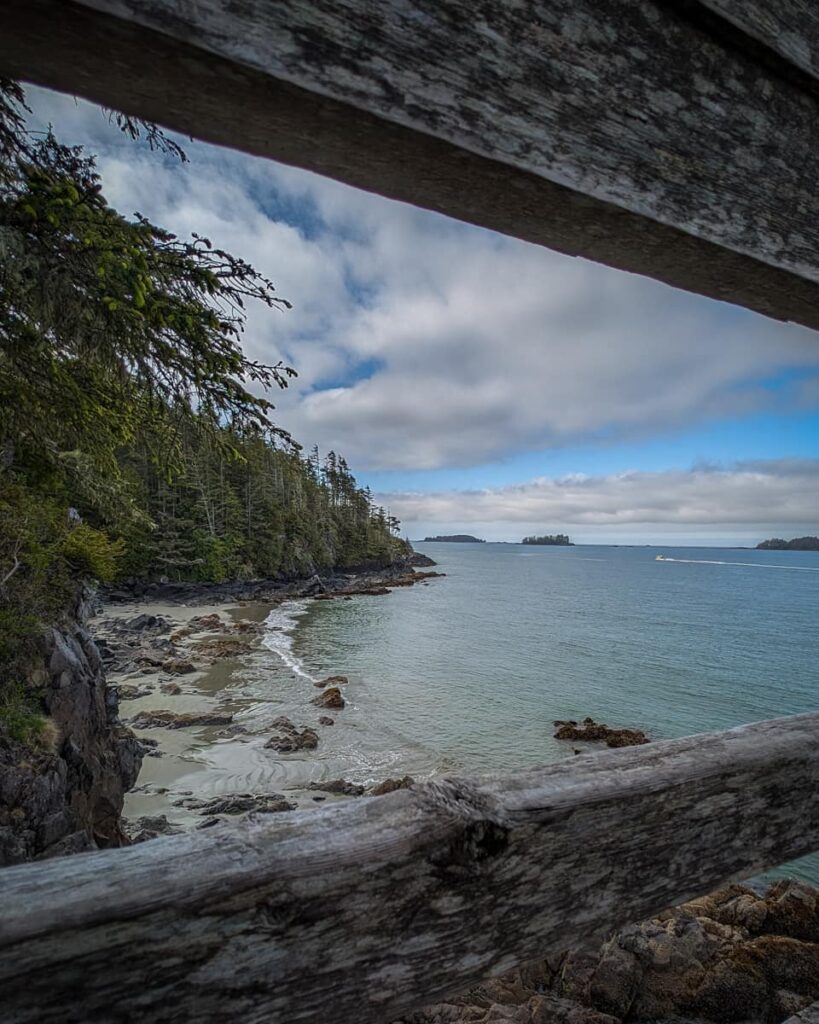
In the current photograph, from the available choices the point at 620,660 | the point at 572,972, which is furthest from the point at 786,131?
the point at 620,660

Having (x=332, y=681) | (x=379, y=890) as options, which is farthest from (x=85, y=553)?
(x=379, y=890)

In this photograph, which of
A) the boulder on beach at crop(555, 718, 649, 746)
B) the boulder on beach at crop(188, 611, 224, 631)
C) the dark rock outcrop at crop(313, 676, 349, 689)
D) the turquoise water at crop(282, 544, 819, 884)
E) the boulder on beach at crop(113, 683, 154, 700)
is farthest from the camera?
the boulder on beach at crop(188, 611, 224, 631)

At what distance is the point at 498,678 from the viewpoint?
80.6 feet

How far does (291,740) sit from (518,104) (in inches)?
622

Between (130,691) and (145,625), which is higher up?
(145,625)

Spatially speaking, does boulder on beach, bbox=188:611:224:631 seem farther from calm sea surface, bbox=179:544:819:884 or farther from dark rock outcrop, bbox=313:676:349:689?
dark rock outcrop, bbox=313:676:349:689

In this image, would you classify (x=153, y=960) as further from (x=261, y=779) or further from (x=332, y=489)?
(x=332, y=489)

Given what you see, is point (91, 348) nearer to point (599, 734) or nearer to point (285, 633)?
point (599, 734)

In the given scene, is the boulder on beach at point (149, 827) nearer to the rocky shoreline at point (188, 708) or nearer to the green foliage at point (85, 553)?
the rocky shoreline at point (188, 708)

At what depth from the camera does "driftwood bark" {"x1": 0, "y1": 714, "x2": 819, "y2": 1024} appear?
65cm

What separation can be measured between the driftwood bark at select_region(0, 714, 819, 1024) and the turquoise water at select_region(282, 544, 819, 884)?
12184 mm

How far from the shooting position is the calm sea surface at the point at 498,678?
15.1 meters

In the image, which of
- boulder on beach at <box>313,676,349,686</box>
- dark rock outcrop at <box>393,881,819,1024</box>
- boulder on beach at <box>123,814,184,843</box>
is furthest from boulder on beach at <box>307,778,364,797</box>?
boulder on beach at <box>313,676,349,686</box>

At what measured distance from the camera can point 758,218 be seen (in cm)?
112
